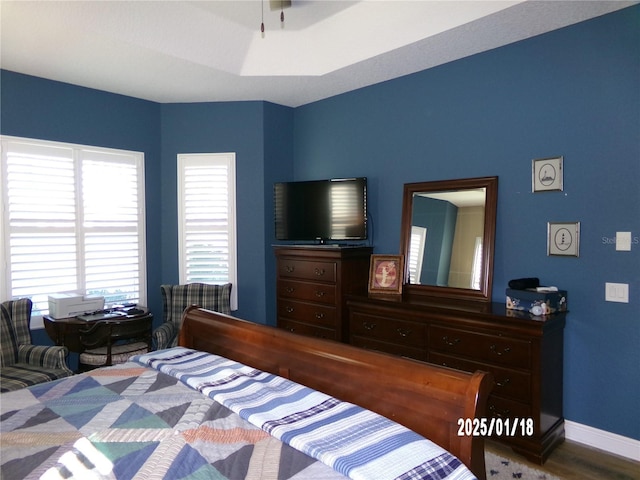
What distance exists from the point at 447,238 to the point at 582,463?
5.58ft

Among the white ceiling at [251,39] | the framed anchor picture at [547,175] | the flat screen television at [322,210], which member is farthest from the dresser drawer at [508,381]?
the white ceiling at [251,39]

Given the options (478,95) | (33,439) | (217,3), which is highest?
(217,3)

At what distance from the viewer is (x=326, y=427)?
4.93 ft

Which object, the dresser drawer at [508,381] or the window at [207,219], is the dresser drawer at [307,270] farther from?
the dresser drawer at [508,381]

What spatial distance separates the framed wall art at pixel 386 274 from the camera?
365 cm

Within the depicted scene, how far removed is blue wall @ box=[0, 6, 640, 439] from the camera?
2.72 m

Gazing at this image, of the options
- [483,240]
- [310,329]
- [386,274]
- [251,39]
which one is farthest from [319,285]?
[251,39]

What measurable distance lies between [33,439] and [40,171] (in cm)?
295

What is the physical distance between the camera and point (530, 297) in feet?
9.16

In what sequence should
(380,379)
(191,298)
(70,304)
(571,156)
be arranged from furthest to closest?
1. (191,298)
2. (70,304)
3. (571,156)
4. (380,379)

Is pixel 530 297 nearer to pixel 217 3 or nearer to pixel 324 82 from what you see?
pixel 324 82

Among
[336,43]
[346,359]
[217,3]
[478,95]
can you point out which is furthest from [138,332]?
[478,95]

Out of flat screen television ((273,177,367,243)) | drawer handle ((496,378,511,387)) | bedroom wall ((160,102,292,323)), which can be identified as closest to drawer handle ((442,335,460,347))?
drawer handle ((496,378,511,387))
